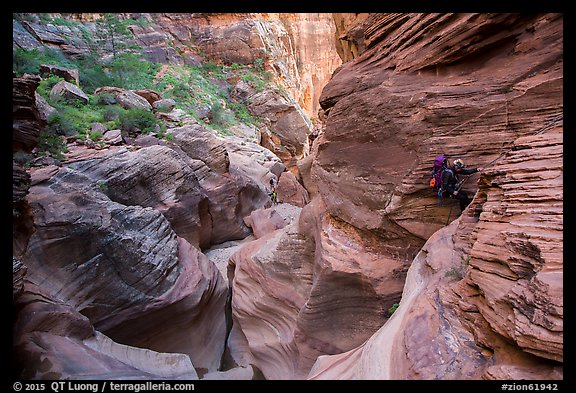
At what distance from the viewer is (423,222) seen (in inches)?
222

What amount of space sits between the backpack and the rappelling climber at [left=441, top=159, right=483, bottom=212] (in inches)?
3.4

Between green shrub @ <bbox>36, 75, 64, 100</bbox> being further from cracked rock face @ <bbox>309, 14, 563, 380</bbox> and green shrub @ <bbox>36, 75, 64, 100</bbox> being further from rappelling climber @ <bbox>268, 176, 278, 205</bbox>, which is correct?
rappelling climber @ <bbox>268, 176, 278, 205</bbox>

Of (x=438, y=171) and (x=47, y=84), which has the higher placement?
(x=47, y=84)

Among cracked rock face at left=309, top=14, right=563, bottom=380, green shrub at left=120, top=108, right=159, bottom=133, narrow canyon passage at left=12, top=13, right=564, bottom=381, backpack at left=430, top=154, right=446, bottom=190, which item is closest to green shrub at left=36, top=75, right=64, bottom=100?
narrow canyon passage at left=12, top=13, right=564, bottom=381

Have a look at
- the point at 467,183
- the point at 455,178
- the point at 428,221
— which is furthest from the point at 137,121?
the point at 467,183

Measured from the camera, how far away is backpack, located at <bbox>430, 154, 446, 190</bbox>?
5012 mm

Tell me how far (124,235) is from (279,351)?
550 centimetres

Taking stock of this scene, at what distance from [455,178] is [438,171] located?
30cm

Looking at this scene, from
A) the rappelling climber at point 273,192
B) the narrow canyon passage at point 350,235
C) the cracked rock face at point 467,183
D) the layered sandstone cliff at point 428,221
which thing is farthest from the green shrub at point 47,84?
the rappelling climber at point 273,192

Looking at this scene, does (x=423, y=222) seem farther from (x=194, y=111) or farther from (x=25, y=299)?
(x=194, y=111)

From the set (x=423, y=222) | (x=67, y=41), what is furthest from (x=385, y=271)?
(x=67, y=41)

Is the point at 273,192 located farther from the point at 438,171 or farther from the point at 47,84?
the point at 438,171

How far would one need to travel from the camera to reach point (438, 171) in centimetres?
509

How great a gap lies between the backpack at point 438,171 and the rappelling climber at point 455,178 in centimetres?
9
